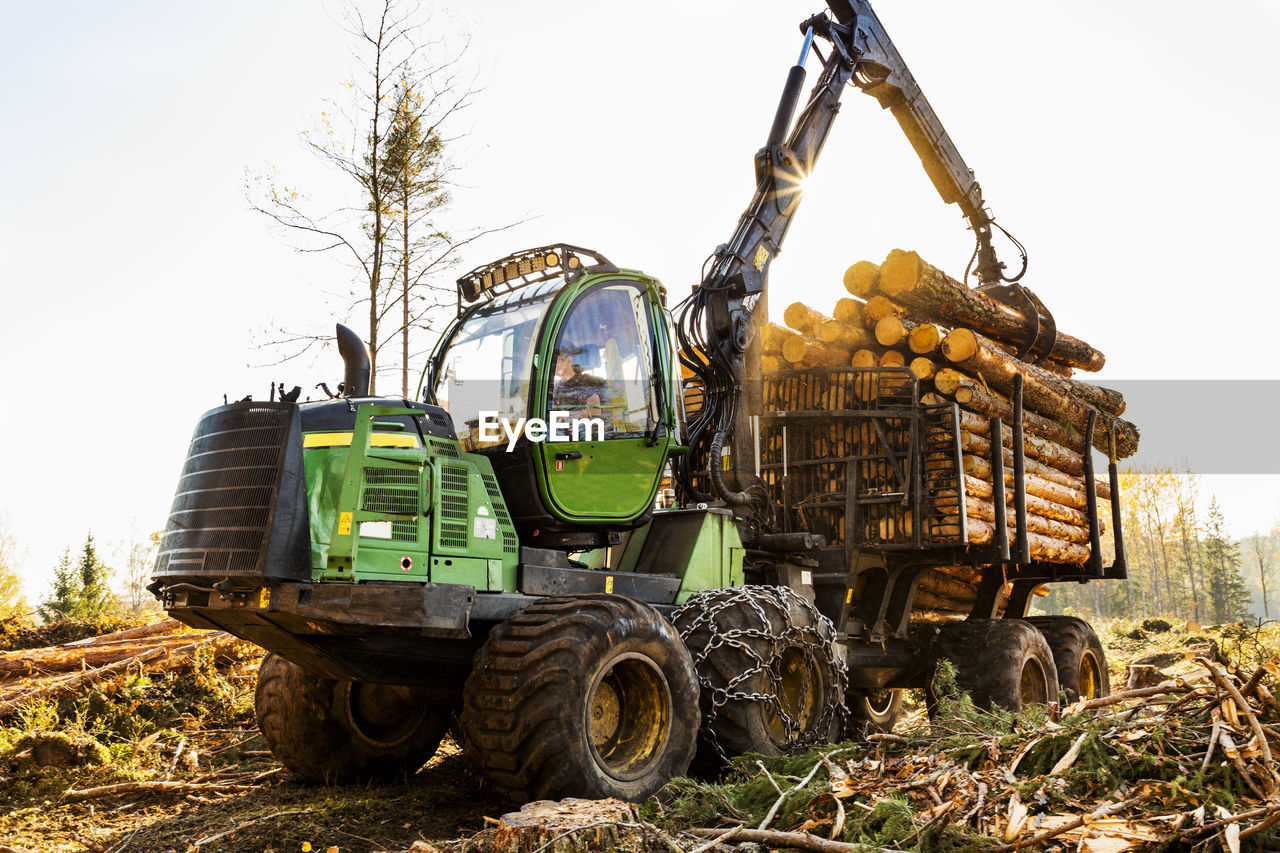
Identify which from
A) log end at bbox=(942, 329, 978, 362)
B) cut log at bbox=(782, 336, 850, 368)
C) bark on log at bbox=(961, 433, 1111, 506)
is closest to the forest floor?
bark on log at bbox=(961, 433, 1111, 506)

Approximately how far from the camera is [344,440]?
5.56m

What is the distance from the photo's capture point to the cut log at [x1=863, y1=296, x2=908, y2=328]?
8984mm

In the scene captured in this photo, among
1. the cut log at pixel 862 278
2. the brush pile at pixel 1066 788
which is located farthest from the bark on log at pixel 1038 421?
the brush pile at pixel 1066 788

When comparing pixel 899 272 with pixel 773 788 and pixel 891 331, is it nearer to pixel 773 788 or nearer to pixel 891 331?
pixel 891 331

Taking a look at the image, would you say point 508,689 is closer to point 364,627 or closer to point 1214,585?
point 364,627

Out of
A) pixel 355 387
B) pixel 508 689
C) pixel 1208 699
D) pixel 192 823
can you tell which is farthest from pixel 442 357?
pixel 1208 699

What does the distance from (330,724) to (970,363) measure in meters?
5.85

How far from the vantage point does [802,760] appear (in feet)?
18.3

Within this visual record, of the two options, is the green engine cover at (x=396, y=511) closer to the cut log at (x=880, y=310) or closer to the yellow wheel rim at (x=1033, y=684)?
the cut log at (x=880, y=310)

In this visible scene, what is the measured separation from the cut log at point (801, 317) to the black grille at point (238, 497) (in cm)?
529

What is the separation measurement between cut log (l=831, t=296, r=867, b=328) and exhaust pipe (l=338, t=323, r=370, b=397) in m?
4.60

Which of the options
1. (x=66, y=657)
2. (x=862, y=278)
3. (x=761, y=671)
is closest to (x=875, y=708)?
Answer: (x=862, y=278)

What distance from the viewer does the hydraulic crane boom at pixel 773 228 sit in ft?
28.4

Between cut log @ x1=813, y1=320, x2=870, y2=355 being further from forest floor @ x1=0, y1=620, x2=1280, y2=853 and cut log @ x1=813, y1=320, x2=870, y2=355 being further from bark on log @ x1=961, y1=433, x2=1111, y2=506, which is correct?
forest floor @ x1=0, y1=620, x2=1280, y2=853
